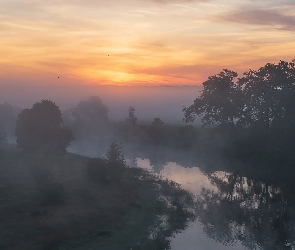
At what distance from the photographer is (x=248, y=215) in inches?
1556

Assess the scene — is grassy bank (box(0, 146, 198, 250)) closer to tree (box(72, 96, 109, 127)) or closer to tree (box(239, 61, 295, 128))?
tree (box(239, 61, 295, 128))

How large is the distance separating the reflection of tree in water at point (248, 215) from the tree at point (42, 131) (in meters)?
34.6

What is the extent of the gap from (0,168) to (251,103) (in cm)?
5679

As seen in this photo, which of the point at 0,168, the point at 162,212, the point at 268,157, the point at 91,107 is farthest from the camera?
the point at 91,107

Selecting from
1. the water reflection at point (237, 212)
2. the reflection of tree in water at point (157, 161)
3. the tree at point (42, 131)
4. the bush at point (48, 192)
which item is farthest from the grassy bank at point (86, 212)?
the tree at point (42, 131)

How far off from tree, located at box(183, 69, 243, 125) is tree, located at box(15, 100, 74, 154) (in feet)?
119

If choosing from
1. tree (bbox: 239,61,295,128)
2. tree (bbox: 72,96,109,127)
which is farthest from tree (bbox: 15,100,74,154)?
tree (bbox: 72,96,109,127)

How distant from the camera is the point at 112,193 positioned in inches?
1801

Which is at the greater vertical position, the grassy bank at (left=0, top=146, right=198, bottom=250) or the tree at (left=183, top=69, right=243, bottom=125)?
the tree at (left=183, top=69, right=243, bottom=125)

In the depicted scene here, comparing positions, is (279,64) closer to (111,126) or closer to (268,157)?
(268,157)

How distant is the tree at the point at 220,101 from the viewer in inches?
3369

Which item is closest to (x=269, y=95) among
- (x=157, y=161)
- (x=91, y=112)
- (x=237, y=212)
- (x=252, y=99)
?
(x=252, y=99)

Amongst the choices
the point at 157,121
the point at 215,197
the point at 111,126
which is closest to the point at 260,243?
the point at 215,197

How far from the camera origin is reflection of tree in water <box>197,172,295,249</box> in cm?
3234
